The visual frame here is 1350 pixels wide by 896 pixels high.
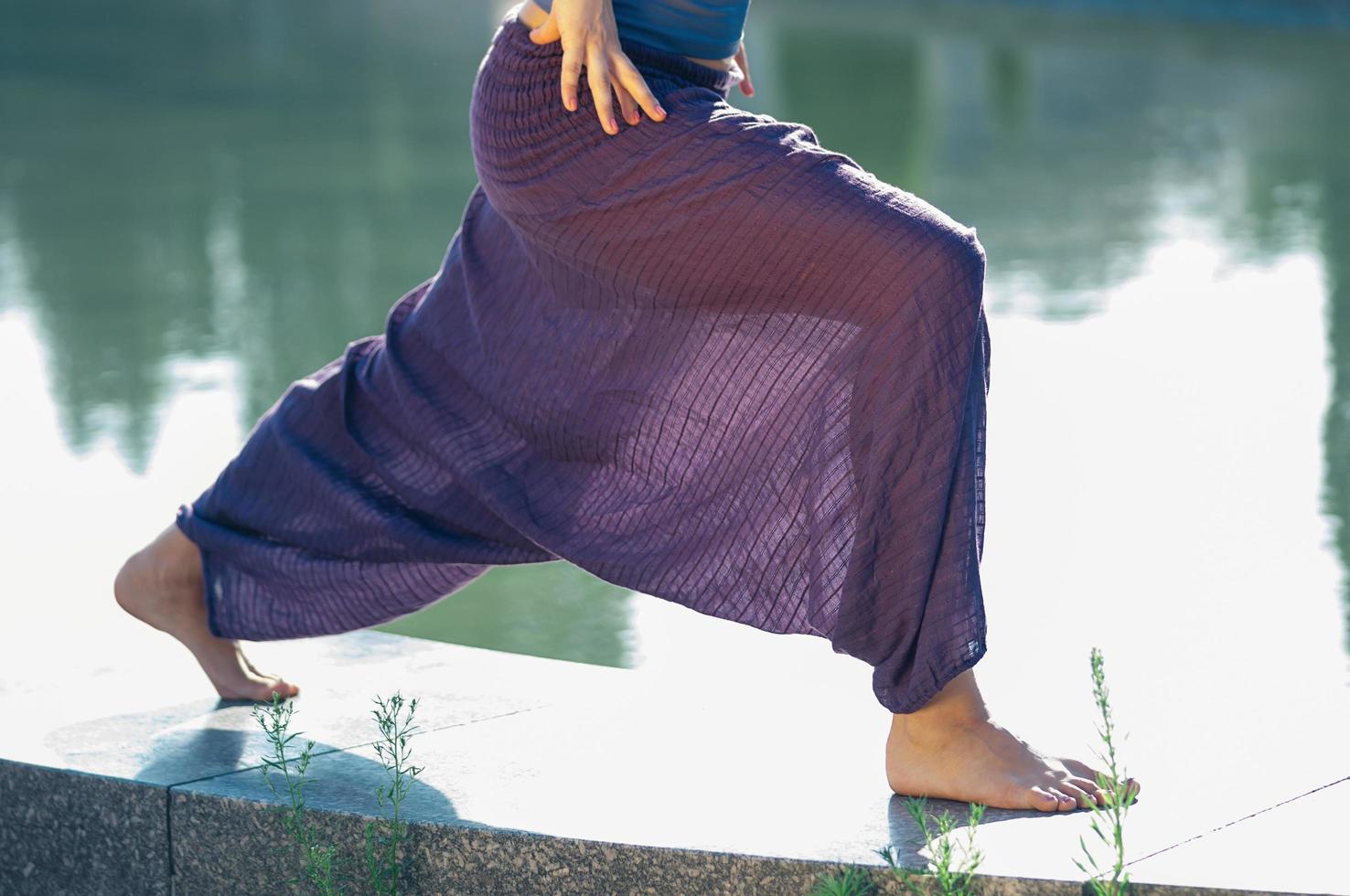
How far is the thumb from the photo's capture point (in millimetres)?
2445

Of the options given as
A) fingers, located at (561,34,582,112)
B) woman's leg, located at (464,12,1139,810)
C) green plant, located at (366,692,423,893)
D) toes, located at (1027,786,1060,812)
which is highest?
fingers, located at (561,34,582,112)

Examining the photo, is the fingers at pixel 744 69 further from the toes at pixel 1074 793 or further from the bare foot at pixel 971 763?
the toes at pixel 1074 793

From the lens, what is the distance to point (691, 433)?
7.92 ft

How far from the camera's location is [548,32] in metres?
2.46

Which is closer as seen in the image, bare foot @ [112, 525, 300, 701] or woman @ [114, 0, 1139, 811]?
woman @ [114, 0, 1139, 811]

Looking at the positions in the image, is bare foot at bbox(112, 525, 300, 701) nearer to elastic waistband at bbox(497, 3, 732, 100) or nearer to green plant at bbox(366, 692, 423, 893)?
green plant at bbox(366, 692, 423, 893)

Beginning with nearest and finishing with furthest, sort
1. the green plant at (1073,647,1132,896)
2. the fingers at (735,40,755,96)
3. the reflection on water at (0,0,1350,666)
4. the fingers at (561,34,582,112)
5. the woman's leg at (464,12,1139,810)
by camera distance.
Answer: the green plant at (1073,647,1132,896), the woman's leg at (464,12,1139,810), the fingers at (561,34,582,112), the fingers at (735,40,755,96), the reflection on water at (0,0,1350,666)

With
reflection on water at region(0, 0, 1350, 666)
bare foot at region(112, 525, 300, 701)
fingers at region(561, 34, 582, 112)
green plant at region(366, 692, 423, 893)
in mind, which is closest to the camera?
green plant at region(366, 692, 423, 893)

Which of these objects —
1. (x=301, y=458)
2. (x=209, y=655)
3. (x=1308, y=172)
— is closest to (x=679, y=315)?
(x=301, y=458)

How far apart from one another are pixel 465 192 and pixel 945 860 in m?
7.77

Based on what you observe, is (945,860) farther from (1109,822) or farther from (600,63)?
(600,63)

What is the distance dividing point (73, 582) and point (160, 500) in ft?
2.18

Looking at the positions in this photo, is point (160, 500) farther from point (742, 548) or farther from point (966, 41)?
point (966, 41)

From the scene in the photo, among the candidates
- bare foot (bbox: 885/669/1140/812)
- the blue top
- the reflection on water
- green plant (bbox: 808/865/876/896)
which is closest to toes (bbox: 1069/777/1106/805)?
bare foot (bbox: 885/669/1140/812)
